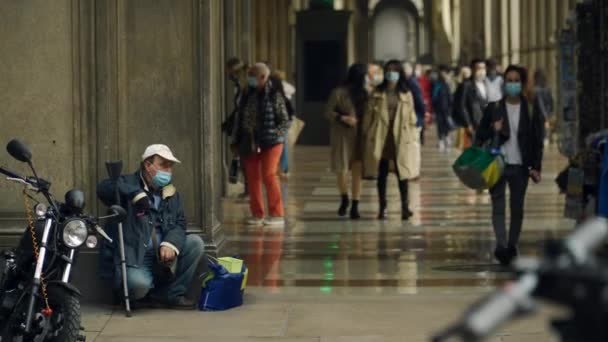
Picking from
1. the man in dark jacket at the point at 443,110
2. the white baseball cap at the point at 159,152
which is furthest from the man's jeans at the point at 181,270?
the man in dark jacket at the point at 443,110

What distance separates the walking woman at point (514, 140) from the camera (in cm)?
1248

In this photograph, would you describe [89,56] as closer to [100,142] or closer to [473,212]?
[100,142]

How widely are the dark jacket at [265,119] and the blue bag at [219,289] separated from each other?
5.56 metres

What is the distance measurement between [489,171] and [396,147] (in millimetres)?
4055

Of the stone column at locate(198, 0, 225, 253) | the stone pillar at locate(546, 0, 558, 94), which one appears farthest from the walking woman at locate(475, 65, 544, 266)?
the stone pillar at locate(546, 0, 558, 94)

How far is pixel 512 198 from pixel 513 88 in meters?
0.88

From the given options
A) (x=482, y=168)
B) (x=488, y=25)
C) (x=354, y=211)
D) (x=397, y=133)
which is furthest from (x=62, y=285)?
(x=488, y=25)

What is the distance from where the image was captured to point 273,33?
39812 millimetres

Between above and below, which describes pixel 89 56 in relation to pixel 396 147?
above

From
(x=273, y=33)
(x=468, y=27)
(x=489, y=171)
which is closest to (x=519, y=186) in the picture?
(x=489, y=171)

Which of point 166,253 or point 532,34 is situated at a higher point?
point 532,34

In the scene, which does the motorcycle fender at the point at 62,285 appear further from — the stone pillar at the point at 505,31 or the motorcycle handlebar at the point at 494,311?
the stone pillar at the point at 505,31

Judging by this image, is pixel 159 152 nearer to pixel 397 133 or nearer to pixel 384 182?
pixel 397 133

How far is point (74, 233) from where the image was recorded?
8.26 m
